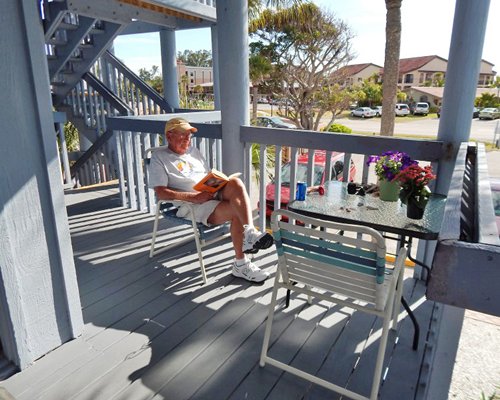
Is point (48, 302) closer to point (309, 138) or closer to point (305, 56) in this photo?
point (309, 138)

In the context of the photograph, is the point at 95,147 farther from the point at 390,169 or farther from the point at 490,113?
the point at 490,113

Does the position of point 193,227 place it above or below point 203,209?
A: below

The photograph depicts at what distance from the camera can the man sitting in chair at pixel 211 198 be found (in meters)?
2.67

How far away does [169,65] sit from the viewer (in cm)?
721

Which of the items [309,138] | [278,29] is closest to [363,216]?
[309,138]

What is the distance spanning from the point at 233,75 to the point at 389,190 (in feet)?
5.47

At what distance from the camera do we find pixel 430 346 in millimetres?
2057

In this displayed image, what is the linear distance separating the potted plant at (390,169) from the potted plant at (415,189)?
0.19ft

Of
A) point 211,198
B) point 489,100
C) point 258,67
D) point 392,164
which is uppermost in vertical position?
point 258,67

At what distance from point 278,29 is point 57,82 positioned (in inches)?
569

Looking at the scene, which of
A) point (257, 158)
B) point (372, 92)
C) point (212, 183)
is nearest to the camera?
point (212, 183)

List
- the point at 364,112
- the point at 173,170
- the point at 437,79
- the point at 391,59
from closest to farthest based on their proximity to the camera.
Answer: the point at 173,170
the point at 391,59
the point at 364,112
the point at 437,79

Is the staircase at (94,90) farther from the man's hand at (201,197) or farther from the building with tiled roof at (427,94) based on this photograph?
the building with tiled roof at (427,94)

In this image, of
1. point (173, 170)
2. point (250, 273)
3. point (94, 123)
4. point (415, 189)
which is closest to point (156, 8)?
point (94, 123)
